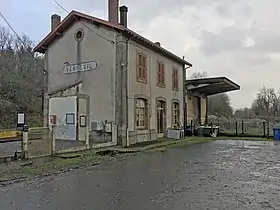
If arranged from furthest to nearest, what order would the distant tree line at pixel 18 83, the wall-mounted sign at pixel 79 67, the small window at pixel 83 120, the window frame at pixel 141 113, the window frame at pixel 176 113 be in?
1. the distant tree line at pixel 18 83
2. the window frame at pixel 176 113
3. the window frame at pixel 141 113
4. the wall-mounted sign at pixel 79 67
5. the small window at pixel 83 120

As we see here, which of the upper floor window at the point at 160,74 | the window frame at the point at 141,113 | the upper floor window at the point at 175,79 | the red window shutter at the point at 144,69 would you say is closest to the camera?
the window frame at the point at 141,113

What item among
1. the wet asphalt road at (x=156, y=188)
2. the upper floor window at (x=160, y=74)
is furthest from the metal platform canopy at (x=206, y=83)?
the wet asphalt road at (x=156, y=188)

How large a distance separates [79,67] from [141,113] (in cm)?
421

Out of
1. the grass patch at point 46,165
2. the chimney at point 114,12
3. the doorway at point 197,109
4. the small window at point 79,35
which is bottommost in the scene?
the grass patch at point 46,165

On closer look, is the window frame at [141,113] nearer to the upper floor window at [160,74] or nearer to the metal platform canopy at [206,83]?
the upper floor window at [160,74]

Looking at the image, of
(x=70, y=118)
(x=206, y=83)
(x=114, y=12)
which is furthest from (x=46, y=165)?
(x=206, y=83)

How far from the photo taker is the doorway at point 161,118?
812 inches

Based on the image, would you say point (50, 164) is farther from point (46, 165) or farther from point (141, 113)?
point (141, 113)

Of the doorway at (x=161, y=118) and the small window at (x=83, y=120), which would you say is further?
the doorway at (x=161, y=118)

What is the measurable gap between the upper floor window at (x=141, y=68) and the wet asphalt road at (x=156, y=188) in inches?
314

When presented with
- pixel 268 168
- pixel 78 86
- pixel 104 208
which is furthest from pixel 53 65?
pixel 104 208

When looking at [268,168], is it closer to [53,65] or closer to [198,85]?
[53,65]

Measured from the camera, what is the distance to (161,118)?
21078mm

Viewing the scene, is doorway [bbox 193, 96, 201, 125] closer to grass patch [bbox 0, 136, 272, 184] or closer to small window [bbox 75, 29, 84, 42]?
small window [bbox 75, 29, 84, 42]
